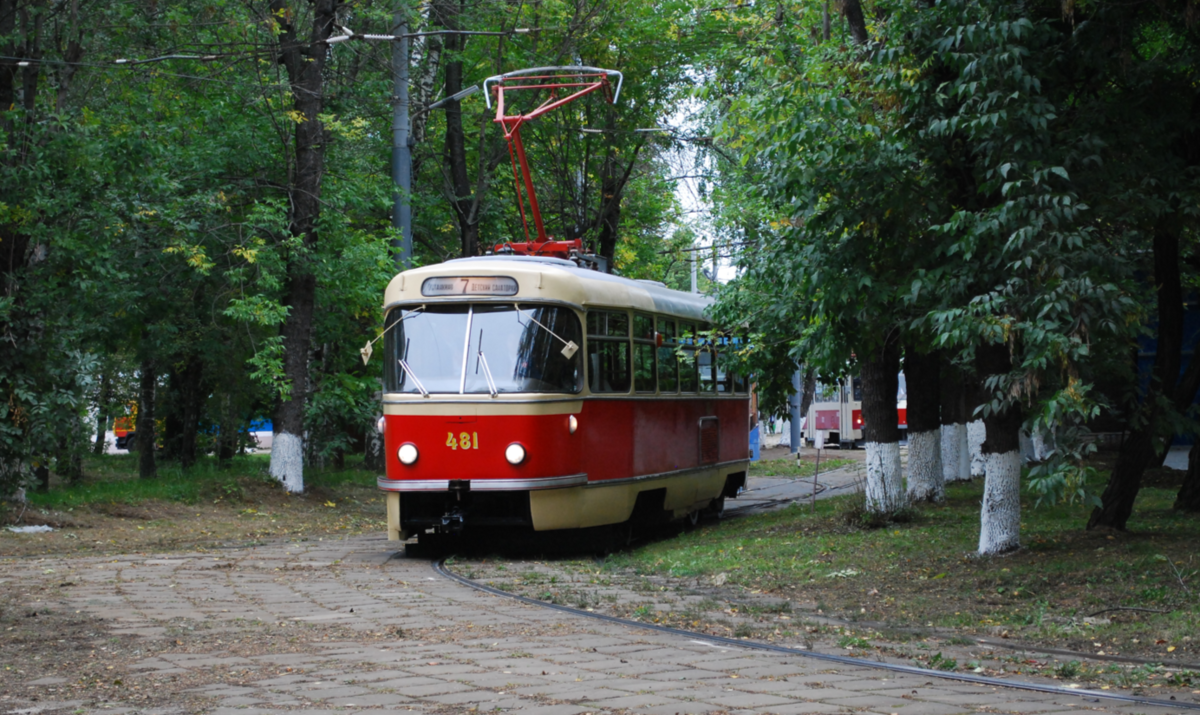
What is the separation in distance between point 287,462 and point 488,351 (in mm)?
8740

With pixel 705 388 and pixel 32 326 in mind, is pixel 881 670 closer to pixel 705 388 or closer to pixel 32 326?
pixel 705 388

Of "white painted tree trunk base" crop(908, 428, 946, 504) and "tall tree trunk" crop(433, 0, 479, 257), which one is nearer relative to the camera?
"white painted tree trunk base" crop(908, 428, 946, 504)

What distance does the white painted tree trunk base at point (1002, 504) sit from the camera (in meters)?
11.4

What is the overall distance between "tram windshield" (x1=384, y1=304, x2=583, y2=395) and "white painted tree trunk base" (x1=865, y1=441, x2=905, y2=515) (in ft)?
13.4

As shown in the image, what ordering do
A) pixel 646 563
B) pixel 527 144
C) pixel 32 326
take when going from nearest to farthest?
1. pixel 646 563
2. pixel 32 326
3. pixel 527 144

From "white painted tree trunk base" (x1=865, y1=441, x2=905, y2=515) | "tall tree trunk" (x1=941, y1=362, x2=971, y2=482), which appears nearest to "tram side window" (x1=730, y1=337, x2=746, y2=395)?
"white painted tree trunk base" (x1=865, y1=441, x2=905, y2=515)

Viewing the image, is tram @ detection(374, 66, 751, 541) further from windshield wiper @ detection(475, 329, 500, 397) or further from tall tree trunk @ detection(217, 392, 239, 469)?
tall tree trunk @ detection(217, 392, 239, 469)

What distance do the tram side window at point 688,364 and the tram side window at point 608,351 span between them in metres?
2.05

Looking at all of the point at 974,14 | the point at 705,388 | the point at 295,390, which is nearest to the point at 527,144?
the point at 295,390

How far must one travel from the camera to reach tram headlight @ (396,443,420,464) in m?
13.0

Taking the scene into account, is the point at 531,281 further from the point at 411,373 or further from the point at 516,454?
the point at 516,454

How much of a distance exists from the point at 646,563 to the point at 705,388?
4671 millimetres

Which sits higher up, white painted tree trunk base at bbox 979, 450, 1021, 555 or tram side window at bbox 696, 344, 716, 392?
tram side window at bbox 696, 344, 716, 392

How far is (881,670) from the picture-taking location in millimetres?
7047
